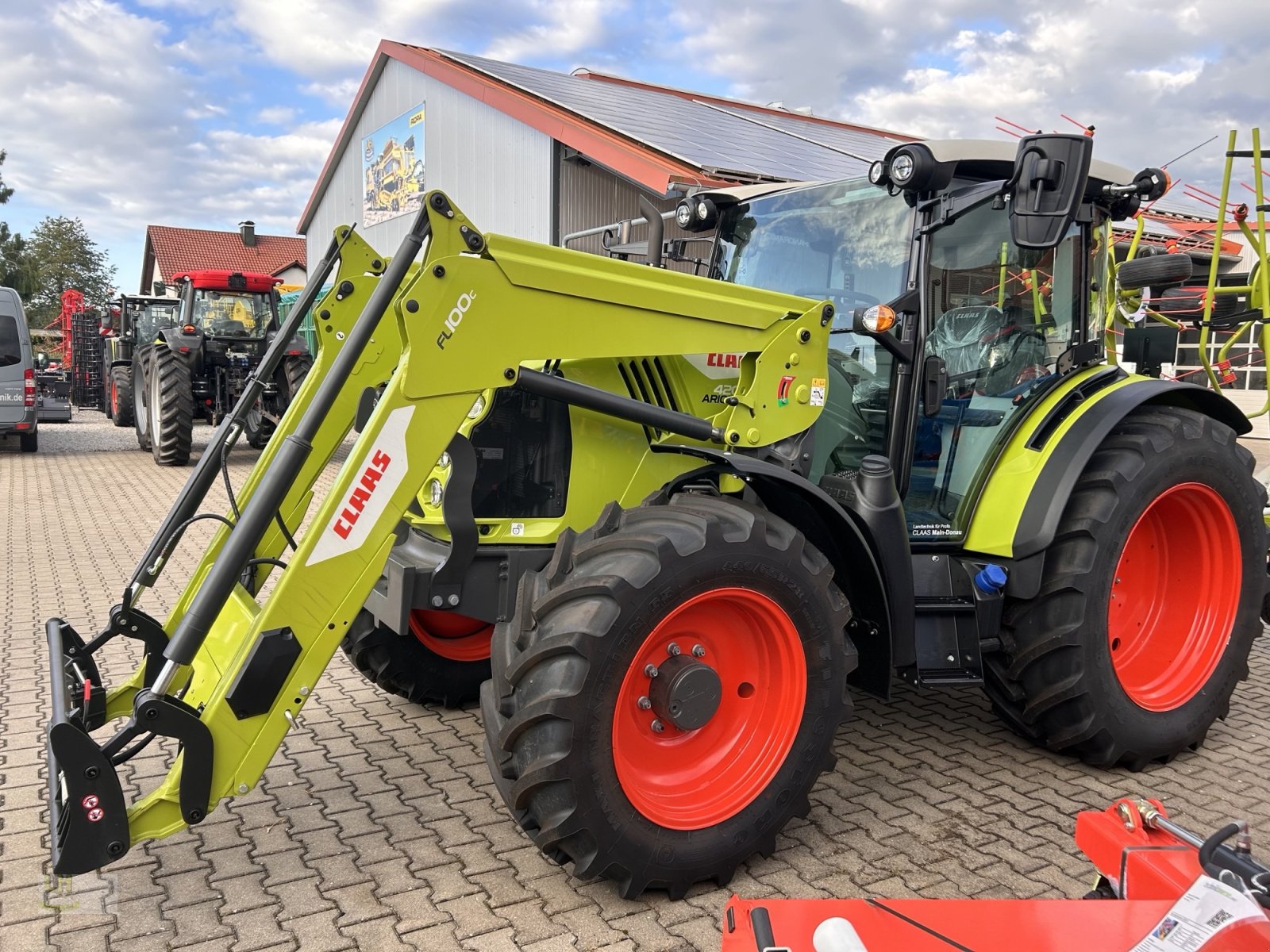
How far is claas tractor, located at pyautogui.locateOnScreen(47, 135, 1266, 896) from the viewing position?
260 cm

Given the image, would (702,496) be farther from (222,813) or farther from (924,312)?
(222,813)

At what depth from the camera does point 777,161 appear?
36.3 ft

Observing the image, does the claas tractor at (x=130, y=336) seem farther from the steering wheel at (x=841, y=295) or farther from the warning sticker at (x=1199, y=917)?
the warning sticker at (x=1199, y=917)

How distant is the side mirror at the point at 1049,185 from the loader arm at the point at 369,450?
738 mm

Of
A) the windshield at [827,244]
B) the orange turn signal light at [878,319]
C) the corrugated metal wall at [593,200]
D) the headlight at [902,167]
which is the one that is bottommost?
the orange turn signal light at [878,319]

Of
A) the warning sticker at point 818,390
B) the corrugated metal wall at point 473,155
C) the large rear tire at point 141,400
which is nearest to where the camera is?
the warning sticker at point 818,390

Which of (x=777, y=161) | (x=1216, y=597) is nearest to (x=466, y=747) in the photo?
(x=1216, y=597)

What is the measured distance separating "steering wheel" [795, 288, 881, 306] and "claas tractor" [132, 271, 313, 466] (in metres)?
9.38

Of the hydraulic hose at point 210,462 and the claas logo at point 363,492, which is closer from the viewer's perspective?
the claas logo at point 363,492

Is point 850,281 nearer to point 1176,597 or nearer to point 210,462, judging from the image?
point 1176,597

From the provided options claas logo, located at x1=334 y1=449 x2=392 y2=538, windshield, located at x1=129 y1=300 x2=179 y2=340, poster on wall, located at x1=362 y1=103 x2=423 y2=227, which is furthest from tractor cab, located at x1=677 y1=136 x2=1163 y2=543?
windshield, located at x1=129 y1=300 x2=179 y2=340

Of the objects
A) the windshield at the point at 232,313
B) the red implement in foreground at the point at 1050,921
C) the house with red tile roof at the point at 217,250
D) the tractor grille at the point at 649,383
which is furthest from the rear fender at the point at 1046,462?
the house with red tile roof at the point at 217,250

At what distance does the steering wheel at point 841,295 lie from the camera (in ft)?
12.0

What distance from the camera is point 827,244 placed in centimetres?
380
